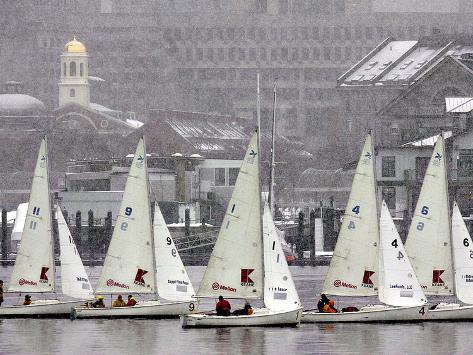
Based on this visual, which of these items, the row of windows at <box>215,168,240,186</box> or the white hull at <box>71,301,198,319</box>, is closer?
the white hull at <box>71,301,198,319</box>

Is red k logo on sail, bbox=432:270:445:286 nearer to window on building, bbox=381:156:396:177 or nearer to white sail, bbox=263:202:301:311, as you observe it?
white sail, bbox=263:202:301:311

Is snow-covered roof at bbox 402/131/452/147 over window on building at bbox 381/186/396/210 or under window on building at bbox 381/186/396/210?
over

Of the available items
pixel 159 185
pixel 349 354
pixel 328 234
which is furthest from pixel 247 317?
A: pixel 159 185

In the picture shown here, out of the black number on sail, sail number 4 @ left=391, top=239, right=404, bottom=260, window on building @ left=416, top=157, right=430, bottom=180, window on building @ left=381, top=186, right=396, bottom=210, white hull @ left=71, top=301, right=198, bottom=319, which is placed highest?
window on building @ left=416, top=157, right=430, bottom=180

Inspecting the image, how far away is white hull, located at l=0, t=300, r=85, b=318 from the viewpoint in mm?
91188

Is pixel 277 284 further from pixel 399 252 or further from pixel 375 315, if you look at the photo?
pixel 399 252

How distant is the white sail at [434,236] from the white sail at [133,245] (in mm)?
11490

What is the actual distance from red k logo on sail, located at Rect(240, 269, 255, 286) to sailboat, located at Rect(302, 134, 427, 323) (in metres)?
2.64

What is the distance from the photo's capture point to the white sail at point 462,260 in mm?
89500

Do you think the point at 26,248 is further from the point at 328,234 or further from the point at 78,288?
the point at 328,234

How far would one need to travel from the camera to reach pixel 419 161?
164875 mm

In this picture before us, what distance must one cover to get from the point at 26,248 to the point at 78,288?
3.37m

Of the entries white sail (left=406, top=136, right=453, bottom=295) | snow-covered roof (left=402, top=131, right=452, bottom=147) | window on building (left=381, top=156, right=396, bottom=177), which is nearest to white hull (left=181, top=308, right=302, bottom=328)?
white sail (left=406, top=136, right=453, bottom=295)

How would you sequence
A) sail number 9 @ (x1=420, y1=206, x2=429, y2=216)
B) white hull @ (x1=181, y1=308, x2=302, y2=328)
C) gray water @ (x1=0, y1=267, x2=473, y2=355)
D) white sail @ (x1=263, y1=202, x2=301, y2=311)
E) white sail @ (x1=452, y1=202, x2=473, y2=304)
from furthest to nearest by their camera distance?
sail number 9 @ (x1=420, y1=206, x2=429, y2=216), white sail @ (x1=452, y1=202, x2=473, y2=304), white sail @ (x1=263, y1=202, x2=301, y2=311), white hull @ (x1=181, y1=308, x2=302, y2=328), gray water @ (x1=0, y1=267, x2=473, y2=355)
